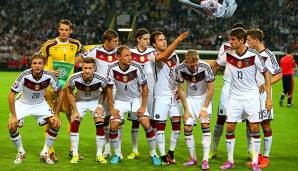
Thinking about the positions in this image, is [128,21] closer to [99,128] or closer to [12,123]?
[99,128]

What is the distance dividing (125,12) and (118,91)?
27.8 meters

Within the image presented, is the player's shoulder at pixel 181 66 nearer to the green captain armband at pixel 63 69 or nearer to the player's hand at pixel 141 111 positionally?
the player's hand at pixel 141 111

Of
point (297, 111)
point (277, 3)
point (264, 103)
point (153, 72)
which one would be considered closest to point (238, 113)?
point (264, 103)

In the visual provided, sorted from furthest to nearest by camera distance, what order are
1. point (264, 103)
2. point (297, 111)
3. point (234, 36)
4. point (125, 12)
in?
point (125, 12)
point (297, 111)
point (264, 103)
point (234, 36)

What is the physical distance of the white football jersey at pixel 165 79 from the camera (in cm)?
845

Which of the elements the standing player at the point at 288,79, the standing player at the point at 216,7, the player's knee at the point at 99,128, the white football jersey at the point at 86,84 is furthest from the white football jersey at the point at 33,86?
the standing player at the point at 288,79

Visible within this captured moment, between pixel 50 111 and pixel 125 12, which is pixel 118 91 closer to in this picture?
pixel 50 111

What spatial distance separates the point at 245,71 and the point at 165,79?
1328 millimetres

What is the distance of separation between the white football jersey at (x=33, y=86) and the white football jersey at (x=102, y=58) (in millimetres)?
770

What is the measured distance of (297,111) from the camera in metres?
15.6

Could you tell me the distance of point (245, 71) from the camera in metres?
7.85

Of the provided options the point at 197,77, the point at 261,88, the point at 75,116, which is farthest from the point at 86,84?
the point at 261,88

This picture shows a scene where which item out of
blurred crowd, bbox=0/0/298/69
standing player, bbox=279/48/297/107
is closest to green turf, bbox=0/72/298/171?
standing player, bbox=279/48/297/107

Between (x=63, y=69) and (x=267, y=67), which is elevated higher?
(x=267, y=67)
